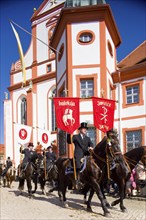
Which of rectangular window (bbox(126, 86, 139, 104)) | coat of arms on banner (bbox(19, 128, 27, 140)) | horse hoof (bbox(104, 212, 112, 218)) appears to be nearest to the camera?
horse hoof (bbox(104, 212, 112, 218))

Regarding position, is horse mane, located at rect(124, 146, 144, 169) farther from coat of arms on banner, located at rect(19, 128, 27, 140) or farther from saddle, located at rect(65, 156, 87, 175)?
coat of arms on banner, located at rect(19, 128, 27, 140)

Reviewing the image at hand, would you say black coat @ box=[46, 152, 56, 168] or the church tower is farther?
the church tower

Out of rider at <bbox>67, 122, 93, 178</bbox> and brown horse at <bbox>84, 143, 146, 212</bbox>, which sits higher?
rider at <bbox>67, 122, 93, 178</bbox>

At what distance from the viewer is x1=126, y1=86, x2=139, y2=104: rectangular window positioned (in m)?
21.2

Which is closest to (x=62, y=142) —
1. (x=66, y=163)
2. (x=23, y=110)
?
(x=66, y=163)

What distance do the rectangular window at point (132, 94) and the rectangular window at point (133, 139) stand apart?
194 cm

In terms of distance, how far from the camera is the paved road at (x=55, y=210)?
8758 millimetres

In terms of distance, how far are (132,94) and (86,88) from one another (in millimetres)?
3406

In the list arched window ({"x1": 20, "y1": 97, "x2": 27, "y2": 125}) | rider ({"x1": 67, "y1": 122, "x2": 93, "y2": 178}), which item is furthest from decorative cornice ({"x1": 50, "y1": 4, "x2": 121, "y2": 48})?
arched window ({"x1": 20, "y1": 97, "x2": 27, "y2": 125})

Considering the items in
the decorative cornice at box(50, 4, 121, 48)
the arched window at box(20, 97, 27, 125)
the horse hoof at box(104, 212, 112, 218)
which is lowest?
the horse hoof at box(104, 212, 112, 218)

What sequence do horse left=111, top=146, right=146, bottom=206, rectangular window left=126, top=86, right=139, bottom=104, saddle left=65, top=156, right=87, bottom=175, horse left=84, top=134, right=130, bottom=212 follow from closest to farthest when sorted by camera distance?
horse left=84, top=134, right=130, bottom=212 < saddle left=65, top=156, right=87, bottom=175 < horse left=111, top=146, right=146, bottom=206 < rectangular window left=126, top=86, right=139, bottom=104

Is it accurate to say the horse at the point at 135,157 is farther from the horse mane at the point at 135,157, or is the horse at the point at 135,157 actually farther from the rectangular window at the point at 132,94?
the rectangular window at the point at 132,94

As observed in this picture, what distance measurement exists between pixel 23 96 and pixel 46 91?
A: 11.5ft

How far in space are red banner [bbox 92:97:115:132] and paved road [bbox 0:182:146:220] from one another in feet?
9.74
